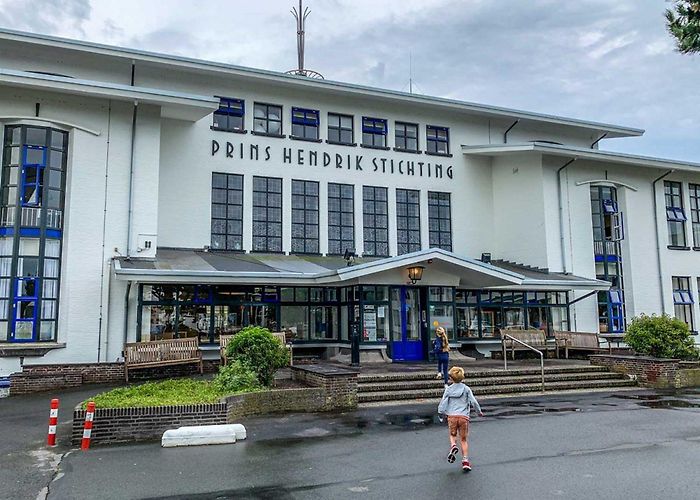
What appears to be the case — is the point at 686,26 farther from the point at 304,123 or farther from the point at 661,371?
the point at 304,123

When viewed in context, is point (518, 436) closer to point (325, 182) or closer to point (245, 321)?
point (245, 321)

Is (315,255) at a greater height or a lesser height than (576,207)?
lesser

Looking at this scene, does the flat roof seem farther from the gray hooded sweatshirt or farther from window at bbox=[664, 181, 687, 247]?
the gray hooded sweatshirt

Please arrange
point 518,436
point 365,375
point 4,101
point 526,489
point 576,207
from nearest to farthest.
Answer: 1. point 526,489
2. point 518,436
3. point 365,375
4. point 4,101
5. point 576,207

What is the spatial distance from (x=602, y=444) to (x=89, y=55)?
697 inches

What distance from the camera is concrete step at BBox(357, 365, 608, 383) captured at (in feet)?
47.8

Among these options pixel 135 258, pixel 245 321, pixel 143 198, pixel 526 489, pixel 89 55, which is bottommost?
pixel 526 489

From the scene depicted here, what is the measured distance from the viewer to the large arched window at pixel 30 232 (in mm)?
16391

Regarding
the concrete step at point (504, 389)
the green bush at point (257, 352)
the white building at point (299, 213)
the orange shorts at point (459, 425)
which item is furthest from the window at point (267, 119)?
the orange shorts at point (459, 425)

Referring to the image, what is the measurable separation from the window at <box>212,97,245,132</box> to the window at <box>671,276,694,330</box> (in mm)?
18821

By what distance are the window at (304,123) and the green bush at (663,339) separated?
12.3m

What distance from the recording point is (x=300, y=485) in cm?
710

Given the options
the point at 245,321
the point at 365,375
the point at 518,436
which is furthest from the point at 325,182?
the point at 518,436

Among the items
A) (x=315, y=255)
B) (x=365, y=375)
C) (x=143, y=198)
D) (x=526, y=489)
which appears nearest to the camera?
(x=526, y=489)
